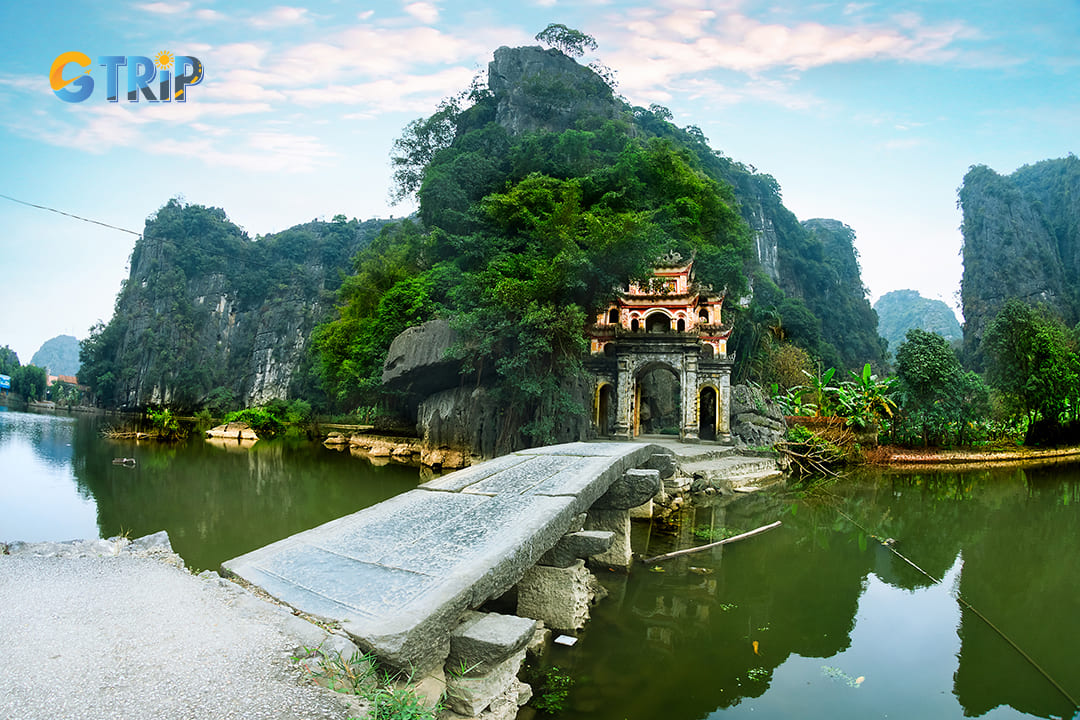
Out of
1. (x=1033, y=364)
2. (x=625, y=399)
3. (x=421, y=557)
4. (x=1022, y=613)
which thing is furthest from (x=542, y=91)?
(x=421, y=557)

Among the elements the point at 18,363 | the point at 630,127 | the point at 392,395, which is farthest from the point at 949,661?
the point at 18,363

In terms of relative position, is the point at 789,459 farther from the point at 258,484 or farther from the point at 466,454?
the point at 258,484

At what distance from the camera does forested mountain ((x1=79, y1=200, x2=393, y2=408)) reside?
1797 inches

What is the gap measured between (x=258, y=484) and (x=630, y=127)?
904 inches

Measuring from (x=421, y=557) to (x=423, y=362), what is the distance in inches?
510

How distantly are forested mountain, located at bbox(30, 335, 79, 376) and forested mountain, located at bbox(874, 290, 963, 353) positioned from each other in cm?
13413

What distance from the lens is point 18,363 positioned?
5222 centimetres

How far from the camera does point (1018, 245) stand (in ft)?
134

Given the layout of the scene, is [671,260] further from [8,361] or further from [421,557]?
[8,361]

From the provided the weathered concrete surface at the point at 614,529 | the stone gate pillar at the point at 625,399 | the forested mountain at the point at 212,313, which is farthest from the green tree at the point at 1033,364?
the forested mountain at the point at 212,313

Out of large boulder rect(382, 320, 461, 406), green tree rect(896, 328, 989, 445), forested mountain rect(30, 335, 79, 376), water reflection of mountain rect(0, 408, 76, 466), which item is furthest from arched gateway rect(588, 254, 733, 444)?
forested mountain rect(30, 335, 79, 376)

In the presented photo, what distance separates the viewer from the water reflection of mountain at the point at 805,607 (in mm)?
3756

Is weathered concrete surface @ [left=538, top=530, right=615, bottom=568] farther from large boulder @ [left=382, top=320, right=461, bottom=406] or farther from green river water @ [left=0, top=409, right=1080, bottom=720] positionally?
large boulder @ [left=382, top=320, right=461, bottom=406]

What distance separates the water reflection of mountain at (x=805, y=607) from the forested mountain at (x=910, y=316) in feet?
236
